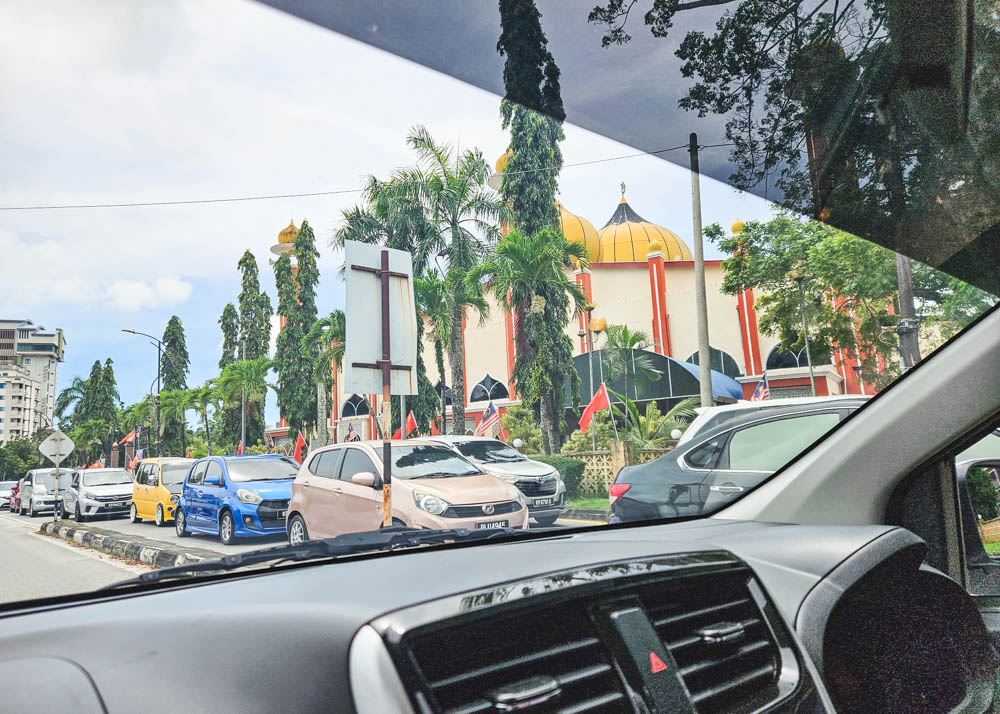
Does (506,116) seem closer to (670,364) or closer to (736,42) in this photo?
(736,42)

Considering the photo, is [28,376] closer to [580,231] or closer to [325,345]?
[325,345]

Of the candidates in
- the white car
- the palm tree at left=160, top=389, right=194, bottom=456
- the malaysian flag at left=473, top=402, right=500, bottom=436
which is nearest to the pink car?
the malaysian flag at left=473, top=402, right=500, bottom=436

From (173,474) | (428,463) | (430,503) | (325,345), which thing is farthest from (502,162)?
(173,474)

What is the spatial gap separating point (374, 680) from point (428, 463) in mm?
918

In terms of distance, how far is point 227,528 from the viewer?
63.4 inches

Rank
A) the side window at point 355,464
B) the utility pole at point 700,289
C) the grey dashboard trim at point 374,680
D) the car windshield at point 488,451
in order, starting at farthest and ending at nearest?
the utility pole at point 700,289 → the car windshield at point 488,451 → the side window at point 355,464 → the grey dashboard trim at point 374,680

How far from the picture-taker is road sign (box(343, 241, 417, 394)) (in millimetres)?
1691

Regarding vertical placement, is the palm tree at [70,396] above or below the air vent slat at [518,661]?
above

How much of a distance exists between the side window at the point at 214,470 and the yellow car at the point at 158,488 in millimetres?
41

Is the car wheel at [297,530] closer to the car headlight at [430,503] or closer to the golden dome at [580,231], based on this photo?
the car headlight at [430,503]

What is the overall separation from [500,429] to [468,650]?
3.18ft

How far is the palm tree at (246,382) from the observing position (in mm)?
1604

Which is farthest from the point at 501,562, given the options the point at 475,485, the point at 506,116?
the point at 506,116

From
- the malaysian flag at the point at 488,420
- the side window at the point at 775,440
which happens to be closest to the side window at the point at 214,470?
the malaysian flag at the point at 488,420
